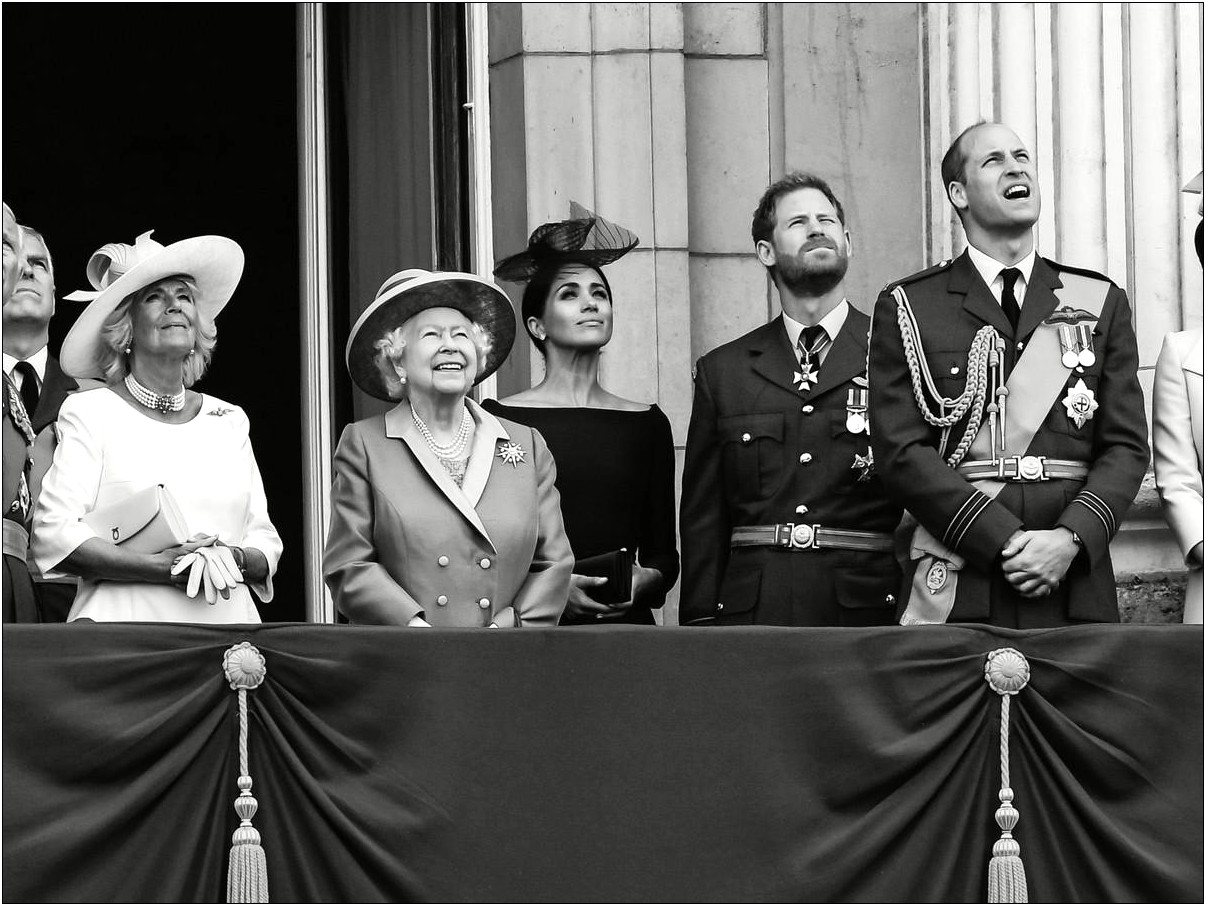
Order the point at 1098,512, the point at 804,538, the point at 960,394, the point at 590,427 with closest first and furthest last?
the point at 1098,512 → the point at 960,394 → the point at 804,538 → the point at 590,427

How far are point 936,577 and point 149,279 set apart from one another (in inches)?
83.2

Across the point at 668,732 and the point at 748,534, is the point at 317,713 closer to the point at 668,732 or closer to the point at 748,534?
the point at 668,732

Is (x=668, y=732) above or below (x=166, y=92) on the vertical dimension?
below

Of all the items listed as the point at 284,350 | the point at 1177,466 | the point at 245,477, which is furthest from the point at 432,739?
the point at 284,350

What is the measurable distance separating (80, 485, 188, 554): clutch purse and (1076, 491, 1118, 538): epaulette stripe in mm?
2203

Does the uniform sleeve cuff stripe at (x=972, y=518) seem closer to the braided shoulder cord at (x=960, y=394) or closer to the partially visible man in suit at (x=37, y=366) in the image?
the braided shoulder cord at (x=960, y=394)

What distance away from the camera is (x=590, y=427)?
273 inches

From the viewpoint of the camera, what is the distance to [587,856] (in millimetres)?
5293

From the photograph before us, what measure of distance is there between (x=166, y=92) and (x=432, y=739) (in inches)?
255

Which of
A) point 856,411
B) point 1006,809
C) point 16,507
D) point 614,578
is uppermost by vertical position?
point 856,411

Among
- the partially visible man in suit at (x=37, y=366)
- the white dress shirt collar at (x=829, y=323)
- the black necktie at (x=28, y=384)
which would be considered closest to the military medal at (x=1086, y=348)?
the white dress shirt collar at (x=829, y=323)

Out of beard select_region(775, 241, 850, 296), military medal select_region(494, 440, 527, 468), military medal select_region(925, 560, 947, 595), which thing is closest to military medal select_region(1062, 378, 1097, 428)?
military medal select_region(925, 560, 947, 595)

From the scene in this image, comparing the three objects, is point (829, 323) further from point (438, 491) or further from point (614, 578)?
point (438, 491)

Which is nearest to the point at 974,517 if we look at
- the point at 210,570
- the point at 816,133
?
the point at 210,570
